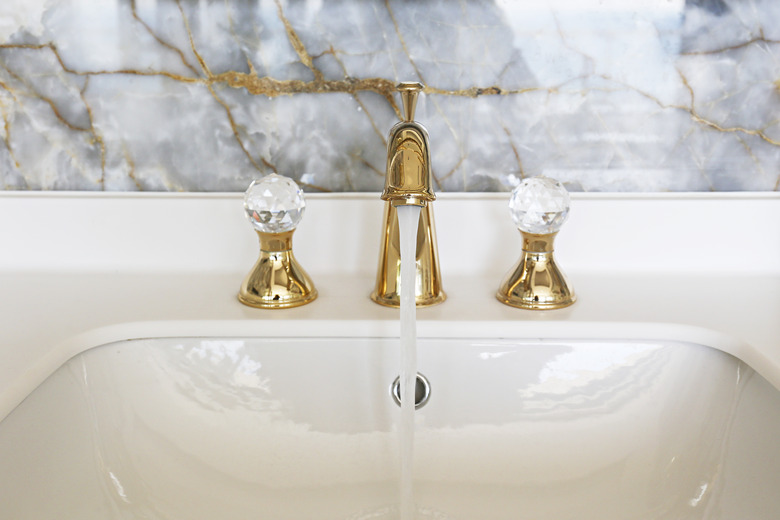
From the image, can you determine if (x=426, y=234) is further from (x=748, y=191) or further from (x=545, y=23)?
(x=748, y=191)

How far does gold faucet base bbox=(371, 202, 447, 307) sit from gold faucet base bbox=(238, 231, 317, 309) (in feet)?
0.28

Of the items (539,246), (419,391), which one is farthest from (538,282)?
(419,391)

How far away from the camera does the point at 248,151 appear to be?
74cm

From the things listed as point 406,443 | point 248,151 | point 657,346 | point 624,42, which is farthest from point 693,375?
point 248,151

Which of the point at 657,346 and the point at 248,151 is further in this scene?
the point at 248,151

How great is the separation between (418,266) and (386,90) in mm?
238

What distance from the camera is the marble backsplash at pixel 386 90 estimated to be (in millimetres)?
707

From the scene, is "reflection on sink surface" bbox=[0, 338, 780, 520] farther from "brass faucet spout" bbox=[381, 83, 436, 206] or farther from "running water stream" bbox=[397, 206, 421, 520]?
"brass faucet spout" bbox=[381, 83, 436, 206]

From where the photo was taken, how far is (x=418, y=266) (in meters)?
0.62

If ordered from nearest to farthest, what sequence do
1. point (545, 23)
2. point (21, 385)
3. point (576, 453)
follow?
point (21, 385) < point (576, 453) < point (545, 23)

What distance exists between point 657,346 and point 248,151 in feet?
1.71

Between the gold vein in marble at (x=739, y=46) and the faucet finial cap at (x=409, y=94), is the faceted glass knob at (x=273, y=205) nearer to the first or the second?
the faucet finial cap at (x=409, y=94)

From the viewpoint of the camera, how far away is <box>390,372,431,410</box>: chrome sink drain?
0.58 meters

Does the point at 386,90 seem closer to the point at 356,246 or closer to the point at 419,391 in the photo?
the point at 356,246
